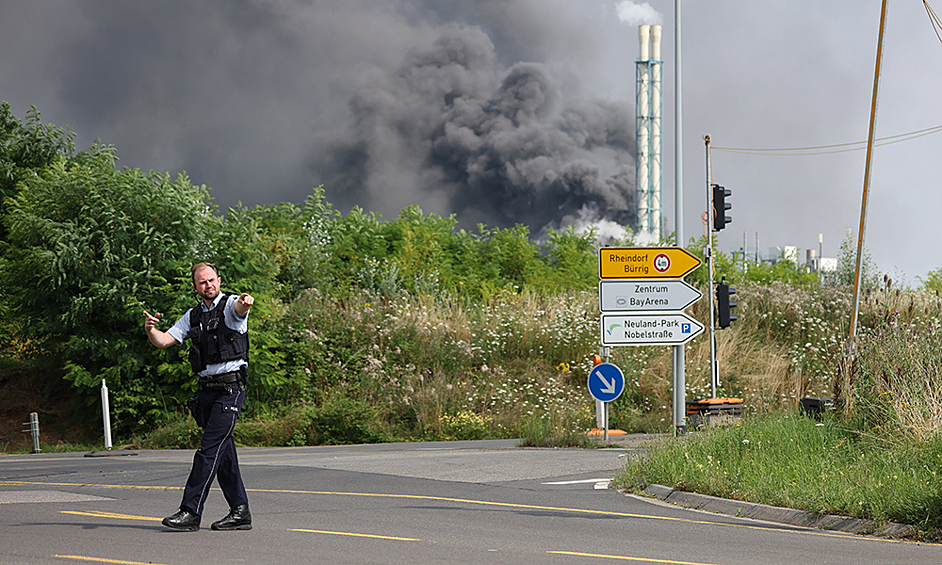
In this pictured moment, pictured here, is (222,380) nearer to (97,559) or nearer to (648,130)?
(97,559)

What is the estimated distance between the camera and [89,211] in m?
24.1

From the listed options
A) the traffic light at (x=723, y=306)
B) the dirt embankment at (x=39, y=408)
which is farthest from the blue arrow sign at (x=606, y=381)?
the dirt embankment at (x=39, y=408)

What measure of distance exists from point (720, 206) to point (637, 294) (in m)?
4.99

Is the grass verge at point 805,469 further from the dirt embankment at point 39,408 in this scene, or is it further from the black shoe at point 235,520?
the dirt embankment at point 39,408

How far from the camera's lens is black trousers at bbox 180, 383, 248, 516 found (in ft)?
24.9

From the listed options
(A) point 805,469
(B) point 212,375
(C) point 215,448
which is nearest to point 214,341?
(B) point 212,375

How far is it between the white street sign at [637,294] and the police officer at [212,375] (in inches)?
420

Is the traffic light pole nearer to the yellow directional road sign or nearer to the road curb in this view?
the yellow directional road sign

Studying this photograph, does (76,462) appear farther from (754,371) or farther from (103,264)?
(754,371)

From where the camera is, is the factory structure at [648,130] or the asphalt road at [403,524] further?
the factory structure at [648,130]

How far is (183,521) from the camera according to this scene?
7703 millimetres

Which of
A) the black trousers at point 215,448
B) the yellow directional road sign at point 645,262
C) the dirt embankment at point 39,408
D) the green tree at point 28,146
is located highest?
the green tree at point 28,146

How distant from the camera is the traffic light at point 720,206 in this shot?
2127 cm

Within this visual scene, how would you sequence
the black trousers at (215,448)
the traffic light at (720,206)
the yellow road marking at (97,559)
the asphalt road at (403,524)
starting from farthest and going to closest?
the traffic light at (720,206) < the black trousers at (215,448) < the asphalt road at (403,524) < the yellow road marking at (97,559)
